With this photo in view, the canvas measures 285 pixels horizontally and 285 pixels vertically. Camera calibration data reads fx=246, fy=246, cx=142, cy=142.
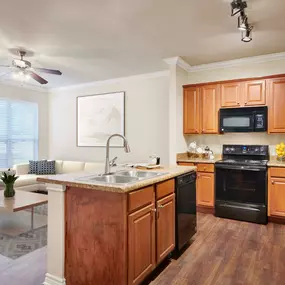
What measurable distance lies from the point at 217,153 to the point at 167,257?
2.47 m

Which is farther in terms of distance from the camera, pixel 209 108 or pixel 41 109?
pixel 41 109

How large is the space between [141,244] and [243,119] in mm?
2922

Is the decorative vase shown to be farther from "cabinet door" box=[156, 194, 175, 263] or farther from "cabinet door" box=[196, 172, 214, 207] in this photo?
"cabinet door" box=[196, 172, 214, 207]

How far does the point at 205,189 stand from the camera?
4.02 metres

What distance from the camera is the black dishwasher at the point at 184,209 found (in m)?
2.50

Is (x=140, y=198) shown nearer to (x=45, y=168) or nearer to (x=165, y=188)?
(x=165, y=188)

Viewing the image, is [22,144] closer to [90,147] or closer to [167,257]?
[90,147]

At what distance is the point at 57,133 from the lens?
6480mm

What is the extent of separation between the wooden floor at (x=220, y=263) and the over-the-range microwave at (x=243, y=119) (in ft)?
5.17

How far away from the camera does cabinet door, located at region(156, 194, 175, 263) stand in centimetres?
219

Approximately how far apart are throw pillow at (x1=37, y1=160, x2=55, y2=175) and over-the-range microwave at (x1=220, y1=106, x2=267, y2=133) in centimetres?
384

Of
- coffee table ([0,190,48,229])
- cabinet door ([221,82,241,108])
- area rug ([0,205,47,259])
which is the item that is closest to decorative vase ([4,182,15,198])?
coffee table ([0,190,48,229])

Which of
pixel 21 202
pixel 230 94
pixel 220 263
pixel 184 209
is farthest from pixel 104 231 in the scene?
pixel 230 94

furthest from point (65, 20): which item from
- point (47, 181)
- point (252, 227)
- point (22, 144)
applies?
point (22, 144)
